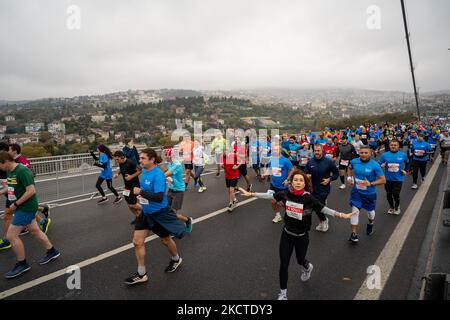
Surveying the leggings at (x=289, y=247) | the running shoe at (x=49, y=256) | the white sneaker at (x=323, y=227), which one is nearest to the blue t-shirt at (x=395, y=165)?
the white sneaker at (x=323, y=227)

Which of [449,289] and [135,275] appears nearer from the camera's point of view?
[449,289]

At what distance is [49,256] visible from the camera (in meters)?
4.23

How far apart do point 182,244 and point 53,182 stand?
8142 millimetres

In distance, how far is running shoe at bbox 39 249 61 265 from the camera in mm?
4152

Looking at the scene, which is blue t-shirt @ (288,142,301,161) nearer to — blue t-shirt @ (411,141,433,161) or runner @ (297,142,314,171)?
runner @ (297,142,314,171)

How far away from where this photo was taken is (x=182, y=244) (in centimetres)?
479

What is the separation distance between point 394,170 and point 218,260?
15.8 ft

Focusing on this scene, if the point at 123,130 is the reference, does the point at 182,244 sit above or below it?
below

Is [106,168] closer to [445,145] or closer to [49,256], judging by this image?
[49,256]

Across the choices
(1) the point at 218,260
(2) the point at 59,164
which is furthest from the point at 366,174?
(2) the point at 59,164

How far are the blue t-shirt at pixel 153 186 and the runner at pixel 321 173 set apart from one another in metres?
3.14

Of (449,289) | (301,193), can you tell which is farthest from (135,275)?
(449,289)

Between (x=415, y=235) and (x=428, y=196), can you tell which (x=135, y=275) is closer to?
(x=415, y=235)
